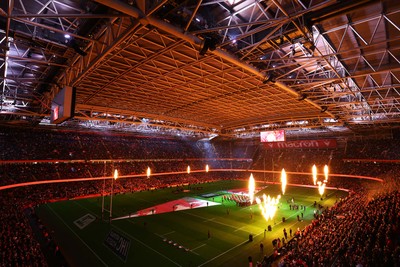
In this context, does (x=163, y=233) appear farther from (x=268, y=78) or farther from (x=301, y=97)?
(x=301, y=97)

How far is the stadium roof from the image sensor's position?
35.2 ft

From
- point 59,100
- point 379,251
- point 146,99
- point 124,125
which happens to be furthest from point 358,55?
point 124,125

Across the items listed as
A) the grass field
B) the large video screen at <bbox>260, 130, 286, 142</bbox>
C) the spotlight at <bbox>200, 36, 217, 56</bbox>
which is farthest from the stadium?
the large video screen at <bbox>260, 130, 286, 142</bbox>

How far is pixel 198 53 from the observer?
1634 centimetres

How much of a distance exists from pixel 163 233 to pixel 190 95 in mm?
15621

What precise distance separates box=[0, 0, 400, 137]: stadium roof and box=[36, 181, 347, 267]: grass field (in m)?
13.8

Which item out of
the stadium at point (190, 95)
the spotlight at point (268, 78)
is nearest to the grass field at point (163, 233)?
the stadium at point (190, 95)

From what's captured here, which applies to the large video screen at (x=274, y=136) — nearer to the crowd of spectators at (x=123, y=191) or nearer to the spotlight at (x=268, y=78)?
the crowd of spectators at (x=123, y=191)

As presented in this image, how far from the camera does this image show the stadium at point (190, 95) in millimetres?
11500

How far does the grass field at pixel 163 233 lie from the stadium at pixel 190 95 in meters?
0.17

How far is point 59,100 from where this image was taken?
13.5 meters

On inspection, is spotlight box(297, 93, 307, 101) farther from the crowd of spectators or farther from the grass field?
the grass field

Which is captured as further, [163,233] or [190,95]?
[190,95]

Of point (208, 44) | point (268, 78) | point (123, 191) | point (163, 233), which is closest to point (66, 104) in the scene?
point (208, 44)
